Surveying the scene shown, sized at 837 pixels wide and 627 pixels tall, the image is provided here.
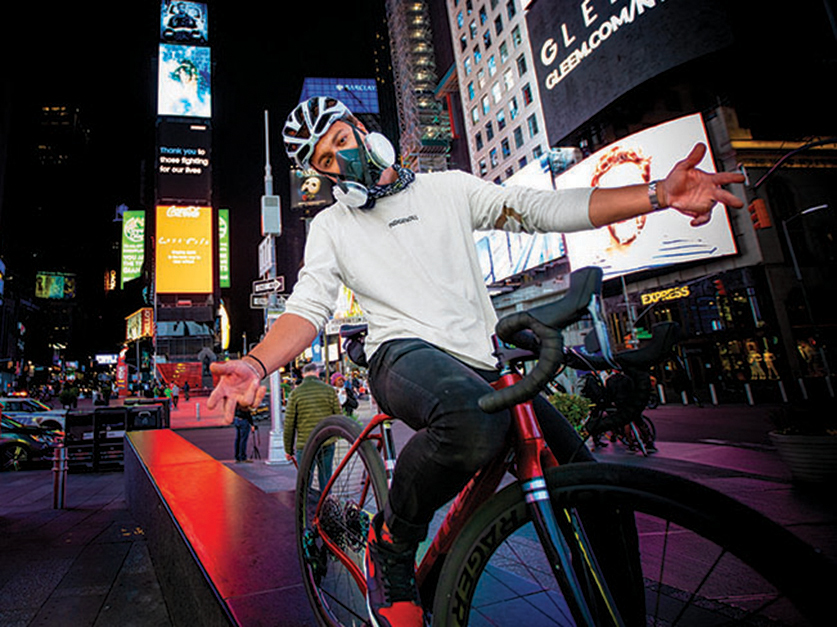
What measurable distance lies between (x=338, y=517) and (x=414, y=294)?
55.8 inches

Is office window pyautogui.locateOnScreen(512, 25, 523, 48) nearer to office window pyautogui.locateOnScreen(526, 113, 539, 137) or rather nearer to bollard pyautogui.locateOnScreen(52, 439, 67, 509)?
office window pyautogui.locateOnScreen(526, 113, 539, 137)

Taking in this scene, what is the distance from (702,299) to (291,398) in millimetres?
24206

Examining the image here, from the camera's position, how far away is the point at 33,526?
6309 mm

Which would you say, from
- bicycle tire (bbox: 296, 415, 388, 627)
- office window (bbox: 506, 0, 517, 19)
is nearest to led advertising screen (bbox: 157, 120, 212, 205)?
office window (bbox: 506, 0, 517, 19)

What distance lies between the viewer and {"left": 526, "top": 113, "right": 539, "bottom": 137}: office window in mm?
38906

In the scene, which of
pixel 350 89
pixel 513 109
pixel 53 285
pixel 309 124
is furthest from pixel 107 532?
pixel 350 89

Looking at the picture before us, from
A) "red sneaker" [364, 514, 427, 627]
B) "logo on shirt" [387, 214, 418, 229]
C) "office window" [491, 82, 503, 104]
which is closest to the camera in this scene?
"red sneaker" [364, 514, 427, 627]

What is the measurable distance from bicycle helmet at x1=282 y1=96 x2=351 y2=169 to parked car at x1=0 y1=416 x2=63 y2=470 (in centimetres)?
1278

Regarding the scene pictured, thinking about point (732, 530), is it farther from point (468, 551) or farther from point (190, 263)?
point (190, 263)

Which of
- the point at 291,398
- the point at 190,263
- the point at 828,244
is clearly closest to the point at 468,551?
the point at 291,398

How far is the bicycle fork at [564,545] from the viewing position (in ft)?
3.78

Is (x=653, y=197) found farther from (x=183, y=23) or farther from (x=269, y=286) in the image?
(x=183, y=23)

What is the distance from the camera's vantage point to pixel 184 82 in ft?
155

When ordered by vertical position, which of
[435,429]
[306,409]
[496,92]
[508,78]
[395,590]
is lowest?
[395,590]
